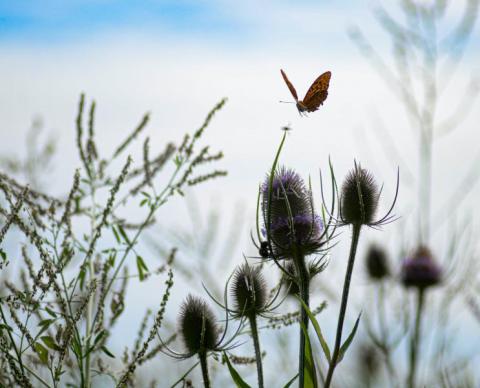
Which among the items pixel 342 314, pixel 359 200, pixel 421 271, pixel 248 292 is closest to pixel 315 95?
pixel 359 200

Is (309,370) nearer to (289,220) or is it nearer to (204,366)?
(204,366)

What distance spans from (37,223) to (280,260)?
1.17 m

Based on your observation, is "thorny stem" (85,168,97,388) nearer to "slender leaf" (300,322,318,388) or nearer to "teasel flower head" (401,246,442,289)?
"slender leaf" (300,322,318,388)

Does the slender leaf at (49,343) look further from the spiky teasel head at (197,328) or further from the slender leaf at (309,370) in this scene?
the slender leaf at (309,370)

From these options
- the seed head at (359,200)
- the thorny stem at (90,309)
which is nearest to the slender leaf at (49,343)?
the thorny stem at (90,309)

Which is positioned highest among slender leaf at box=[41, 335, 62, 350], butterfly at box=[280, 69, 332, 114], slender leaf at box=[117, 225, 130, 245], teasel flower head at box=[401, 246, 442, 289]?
butterfly at box=[280, 69, 332, 114]

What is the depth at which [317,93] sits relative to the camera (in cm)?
337

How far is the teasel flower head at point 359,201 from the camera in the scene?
327cm

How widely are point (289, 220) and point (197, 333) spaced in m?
0.61

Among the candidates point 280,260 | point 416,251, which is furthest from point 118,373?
point 416,251

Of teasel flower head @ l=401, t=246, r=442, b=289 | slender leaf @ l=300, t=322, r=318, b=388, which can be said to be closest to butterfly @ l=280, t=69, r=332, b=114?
slender leaf @ l=300, t=322, r=318, b=388

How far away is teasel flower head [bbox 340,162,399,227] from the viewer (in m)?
3.27

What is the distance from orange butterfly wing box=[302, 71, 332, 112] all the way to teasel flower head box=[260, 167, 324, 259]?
0.31 m

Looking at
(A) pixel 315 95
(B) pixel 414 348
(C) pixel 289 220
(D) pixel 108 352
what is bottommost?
(B) pixel 414 348
